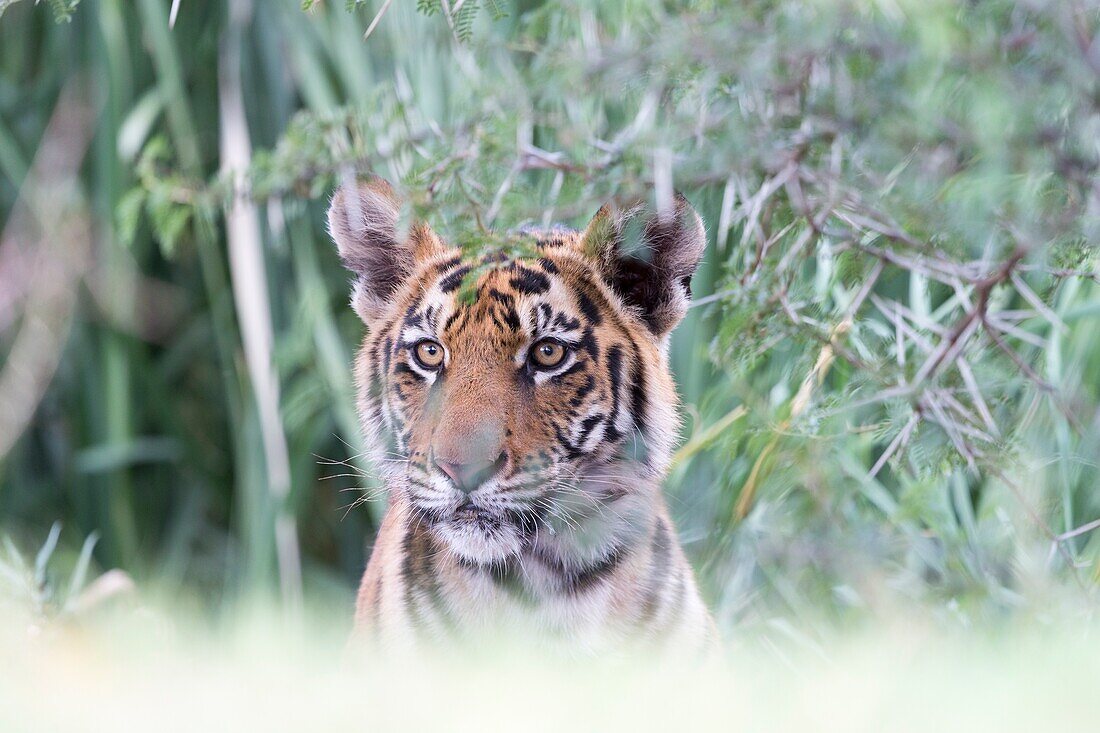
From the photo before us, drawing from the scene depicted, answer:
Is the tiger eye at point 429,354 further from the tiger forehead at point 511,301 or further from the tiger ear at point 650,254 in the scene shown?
the tiger ear at point 650,254

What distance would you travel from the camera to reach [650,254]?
212cm

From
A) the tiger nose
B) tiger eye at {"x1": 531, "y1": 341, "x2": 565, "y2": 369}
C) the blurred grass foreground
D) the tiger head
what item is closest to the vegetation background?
the blurred grass foreground

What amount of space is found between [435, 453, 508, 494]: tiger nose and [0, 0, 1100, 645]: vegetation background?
0.38 meters

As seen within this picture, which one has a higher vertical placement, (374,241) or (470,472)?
(374,241)

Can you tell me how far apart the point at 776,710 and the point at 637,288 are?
1030mm

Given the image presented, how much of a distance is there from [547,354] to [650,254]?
265mm

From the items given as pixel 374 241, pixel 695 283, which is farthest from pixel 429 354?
pixel 695 283

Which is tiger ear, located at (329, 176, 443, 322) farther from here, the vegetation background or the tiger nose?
the tiger nose

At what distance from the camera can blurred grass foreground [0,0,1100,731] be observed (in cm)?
158

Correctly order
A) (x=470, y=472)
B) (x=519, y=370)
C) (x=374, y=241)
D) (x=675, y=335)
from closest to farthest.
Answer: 1. (x=470, y=472)
2. (x=519, y=370)
3. (x=374, y=241)
4. (x=675, y=335)

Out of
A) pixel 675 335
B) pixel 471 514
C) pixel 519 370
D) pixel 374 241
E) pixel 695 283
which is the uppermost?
pixel 374 241

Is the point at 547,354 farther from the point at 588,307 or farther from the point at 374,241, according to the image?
the point at 374,241

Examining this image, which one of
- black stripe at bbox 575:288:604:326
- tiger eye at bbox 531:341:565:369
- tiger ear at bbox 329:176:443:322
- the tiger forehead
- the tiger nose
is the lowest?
the tiger nose

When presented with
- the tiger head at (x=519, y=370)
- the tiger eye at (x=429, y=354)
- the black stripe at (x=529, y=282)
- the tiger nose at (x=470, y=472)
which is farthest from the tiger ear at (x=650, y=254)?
the tiger nose at (x=470, y=472)
